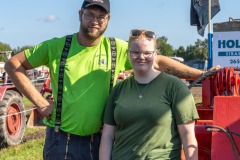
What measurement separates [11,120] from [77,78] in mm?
5732

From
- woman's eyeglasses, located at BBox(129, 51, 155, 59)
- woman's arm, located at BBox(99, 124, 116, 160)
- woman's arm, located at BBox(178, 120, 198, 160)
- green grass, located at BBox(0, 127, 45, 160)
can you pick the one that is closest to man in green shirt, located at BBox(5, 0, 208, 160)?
woman's arm, located at BBox(99, 124, 116, 160)

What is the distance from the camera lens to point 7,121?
8.34 m

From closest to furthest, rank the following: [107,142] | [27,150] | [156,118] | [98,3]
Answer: [156,118]
[107,142]
[98,3]
[27,150]

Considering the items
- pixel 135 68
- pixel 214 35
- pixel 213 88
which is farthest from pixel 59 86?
pixel 214 35

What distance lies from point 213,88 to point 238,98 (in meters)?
0.69

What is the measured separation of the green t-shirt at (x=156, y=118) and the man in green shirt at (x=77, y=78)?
16.4 inches


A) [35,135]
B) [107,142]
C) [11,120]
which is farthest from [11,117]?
[107,142]

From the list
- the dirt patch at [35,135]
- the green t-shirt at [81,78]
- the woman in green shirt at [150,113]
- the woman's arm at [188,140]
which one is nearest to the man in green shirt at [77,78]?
the green t-shirt at [81,78]

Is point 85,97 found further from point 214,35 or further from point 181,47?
point 181,47

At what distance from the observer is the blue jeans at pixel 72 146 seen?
3123 millimetres

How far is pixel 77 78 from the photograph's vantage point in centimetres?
306

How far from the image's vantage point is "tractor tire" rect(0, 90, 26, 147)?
7.92 meters

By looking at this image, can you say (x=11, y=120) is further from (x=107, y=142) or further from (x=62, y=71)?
(x=107, y=142)

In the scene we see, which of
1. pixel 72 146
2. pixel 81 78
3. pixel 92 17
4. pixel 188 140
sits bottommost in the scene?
pixel 72 146
